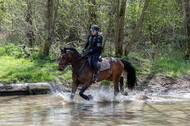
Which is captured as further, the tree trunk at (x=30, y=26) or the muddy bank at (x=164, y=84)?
the tree trunk at (x=30, y=26)

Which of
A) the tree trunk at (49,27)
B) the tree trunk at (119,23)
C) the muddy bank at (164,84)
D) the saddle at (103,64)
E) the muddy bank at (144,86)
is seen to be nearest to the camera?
the saddle at (103,64)

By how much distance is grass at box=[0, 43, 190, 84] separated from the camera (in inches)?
437

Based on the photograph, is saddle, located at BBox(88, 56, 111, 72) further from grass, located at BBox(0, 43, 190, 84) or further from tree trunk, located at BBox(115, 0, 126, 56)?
tree trunk, located at BBox(115, 0, 126, 56)

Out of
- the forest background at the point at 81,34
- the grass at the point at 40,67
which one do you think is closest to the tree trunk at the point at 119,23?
the forest background at the point at 81,34

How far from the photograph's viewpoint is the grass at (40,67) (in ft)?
36.4

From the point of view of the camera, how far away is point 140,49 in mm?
20375

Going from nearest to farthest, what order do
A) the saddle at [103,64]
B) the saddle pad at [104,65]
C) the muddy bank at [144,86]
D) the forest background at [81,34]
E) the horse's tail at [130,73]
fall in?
the saddle at [103,64] < the saddle pad at [104,65] < the muddy bank at [144,86] < the horse's tail at [130,73] < the forest background at [81,34]

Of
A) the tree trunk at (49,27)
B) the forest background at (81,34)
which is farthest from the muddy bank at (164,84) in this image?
the tree trunk at (49,27)

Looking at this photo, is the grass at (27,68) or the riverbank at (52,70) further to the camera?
the riverbank at (52,70)

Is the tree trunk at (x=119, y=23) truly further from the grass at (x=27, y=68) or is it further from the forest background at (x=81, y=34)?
the grass at (x=27, y=68)

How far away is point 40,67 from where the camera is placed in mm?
12609

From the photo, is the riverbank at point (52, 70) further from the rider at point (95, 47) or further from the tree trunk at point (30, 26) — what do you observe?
the rider at point (95, 47)

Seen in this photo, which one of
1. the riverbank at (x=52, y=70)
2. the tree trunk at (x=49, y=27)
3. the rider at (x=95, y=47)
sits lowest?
the riverbank at (x=52, y=70)

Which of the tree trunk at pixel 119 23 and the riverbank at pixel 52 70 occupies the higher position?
the tree trunk at pixel 119 23
